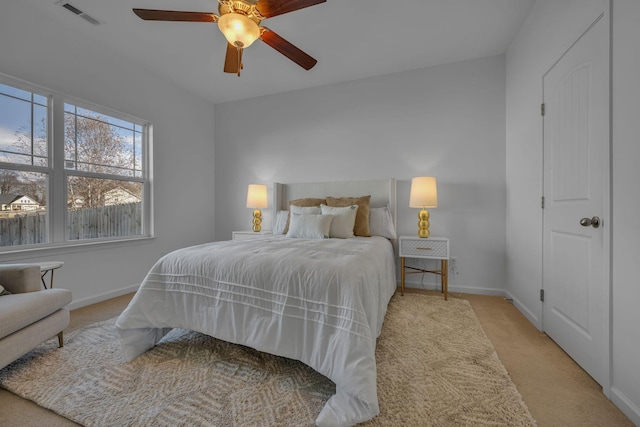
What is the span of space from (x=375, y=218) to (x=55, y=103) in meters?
3.51

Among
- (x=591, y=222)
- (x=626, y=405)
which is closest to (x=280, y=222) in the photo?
(x=591, y=222)

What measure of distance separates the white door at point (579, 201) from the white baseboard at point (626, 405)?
0.07 m

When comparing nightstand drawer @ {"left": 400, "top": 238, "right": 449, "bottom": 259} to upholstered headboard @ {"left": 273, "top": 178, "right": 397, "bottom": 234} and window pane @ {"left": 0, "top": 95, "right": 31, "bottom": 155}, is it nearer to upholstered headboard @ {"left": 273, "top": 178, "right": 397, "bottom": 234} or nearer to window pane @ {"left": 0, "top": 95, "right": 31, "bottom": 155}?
upholstered headboard @ {"left": 273, "top": 178, "right": 397, "bottom": 234}

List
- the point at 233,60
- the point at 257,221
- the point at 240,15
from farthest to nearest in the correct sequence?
the point at 257,221 → the point at 233,60 → the point at 240,15

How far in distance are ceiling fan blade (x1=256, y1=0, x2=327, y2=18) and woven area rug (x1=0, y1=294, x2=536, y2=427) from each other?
228 centimetres

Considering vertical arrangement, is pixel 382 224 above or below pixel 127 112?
below

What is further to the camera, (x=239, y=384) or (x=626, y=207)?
(x=239, y=384)

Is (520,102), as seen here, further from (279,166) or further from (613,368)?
(279,166)

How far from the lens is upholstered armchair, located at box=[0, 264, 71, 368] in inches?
56.1

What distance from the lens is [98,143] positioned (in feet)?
9.75

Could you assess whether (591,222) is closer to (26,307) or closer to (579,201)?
(579,201)

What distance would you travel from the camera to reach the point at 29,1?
7.45 ft

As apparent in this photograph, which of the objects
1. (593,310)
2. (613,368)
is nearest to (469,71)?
(593,310)

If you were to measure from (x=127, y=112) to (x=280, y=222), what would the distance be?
227cm
